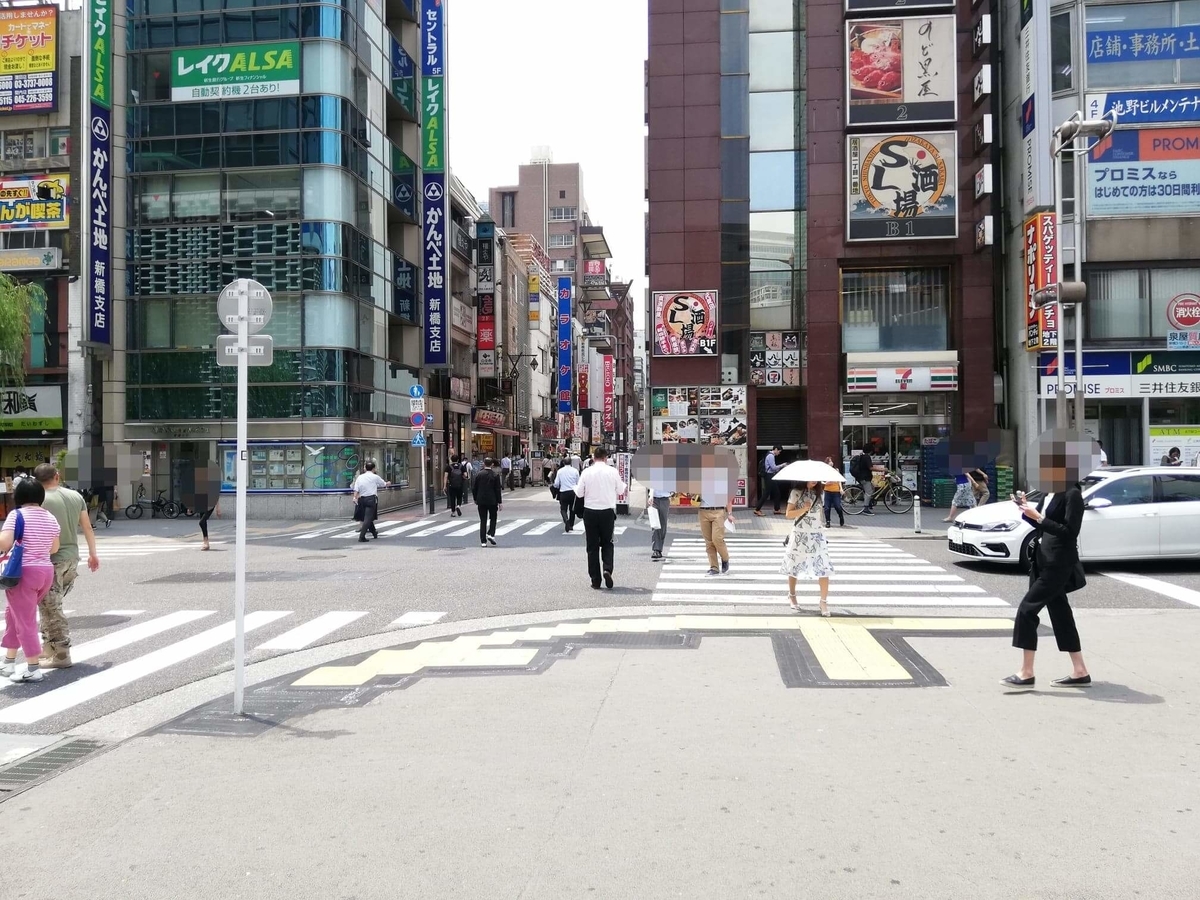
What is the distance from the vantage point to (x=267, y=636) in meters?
9.69

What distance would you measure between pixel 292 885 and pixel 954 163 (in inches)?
1118

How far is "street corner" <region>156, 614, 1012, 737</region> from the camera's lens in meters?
6.95

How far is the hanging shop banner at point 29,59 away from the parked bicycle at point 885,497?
27.8 m

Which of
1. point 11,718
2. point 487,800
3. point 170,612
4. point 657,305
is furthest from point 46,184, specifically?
point 487,800

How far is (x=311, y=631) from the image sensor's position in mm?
9906

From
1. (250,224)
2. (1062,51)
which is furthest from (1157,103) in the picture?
(250,224)

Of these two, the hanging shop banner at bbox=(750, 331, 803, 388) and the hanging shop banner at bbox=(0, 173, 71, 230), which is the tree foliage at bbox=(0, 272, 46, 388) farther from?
the hanging shop banner at bbox=(750, 331, 803, 388)

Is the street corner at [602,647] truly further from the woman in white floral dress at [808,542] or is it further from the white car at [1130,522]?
the white car at [1130,522]

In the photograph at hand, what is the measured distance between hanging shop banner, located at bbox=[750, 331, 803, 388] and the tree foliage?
70.5 ft

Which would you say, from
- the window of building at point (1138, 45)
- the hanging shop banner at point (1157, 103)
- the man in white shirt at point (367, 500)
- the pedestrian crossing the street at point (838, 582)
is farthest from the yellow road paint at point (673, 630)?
the window of building at point (1138, 45)

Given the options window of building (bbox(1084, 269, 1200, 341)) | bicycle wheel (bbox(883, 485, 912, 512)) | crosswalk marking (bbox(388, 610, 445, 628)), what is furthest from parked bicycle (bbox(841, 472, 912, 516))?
crosswalk marking (bbox(388, 610, 445, 628))

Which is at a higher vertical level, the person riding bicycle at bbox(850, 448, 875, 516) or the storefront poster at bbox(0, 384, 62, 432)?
the storefront poster at bbox(0, 384, 62, 432)

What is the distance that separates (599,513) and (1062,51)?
874 inches

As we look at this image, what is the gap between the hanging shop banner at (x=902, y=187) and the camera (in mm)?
27750
